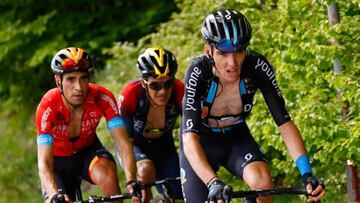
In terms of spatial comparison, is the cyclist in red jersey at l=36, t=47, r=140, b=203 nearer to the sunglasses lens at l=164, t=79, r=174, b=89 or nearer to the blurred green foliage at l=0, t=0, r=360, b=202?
the sunglasses lens at l=164, t=79, r=174, b=89

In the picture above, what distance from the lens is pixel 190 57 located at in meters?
13.3

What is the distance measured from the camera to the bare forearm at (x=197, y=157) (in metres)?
7.14

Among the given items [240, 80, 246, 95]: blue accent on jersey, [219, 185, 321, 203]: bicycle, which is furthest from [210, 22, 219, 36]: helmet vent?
[219, 185, 321, 203]: bicycle

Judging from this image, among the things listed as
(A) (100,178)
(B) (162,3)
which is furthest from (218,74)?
(B) (162,3)

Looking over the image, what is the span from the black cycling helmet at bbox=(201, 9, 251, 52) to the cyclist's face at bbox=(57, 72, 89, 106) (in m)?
1.88

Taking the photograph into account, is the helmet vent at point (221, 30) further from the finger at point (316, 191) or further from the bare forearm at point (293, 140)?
the finger at point (316, 191)

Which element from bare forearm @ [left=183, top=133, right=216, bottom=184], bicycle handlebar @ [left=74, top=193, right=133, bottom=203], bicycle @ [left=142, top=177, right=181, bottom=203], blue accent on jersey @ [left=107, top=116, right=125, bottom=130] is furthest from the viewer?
bicycle @ [left=142, top=177, right=181, bottom=203]

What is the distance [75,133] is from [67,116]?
288 mm

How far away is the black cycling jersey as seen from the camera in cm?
744

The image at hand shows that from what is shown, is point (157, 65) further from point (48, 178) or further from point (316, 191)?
point (316, 191)

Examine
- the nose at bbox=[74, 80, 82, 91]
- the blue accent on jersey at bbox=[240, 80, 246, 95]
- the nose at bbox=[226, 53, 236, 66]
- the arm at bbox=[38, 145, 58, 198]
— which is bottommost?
the arm at bbox=[38, 145, 58, 198]

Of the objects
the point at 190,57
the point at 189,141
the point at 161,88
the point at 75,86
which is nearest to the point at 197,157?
the point at 189,141

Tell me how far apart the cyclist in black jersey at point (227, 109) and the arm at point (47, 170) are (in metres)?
1.34

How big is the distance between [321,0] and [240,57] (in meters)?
2.27
